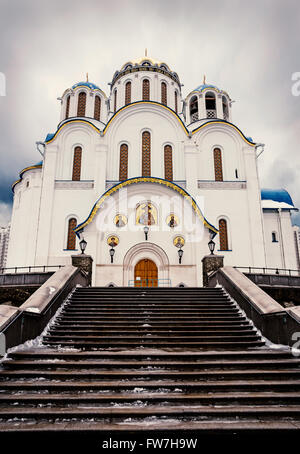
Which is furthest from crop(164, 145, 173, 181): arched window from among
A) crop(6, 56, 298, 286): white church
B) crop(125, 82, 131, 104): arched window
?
crop(125, 82, 131, 104): arched window

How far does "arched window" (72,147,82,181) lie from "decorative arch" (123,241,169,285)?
6.25m

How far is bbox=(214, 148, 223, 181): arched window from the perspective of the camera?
19.1 metres

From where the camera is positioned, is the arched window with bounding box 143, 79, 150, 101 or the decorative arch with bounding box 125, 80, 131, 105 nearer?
the arched window with bounding box 143, 79, 150, 101

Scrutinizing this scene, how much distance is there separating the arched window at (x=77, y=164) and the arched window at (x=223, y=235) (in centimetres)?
873

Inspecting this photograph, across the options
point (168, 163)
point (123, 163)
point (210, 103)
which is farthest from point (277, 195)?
point (123, 163)
